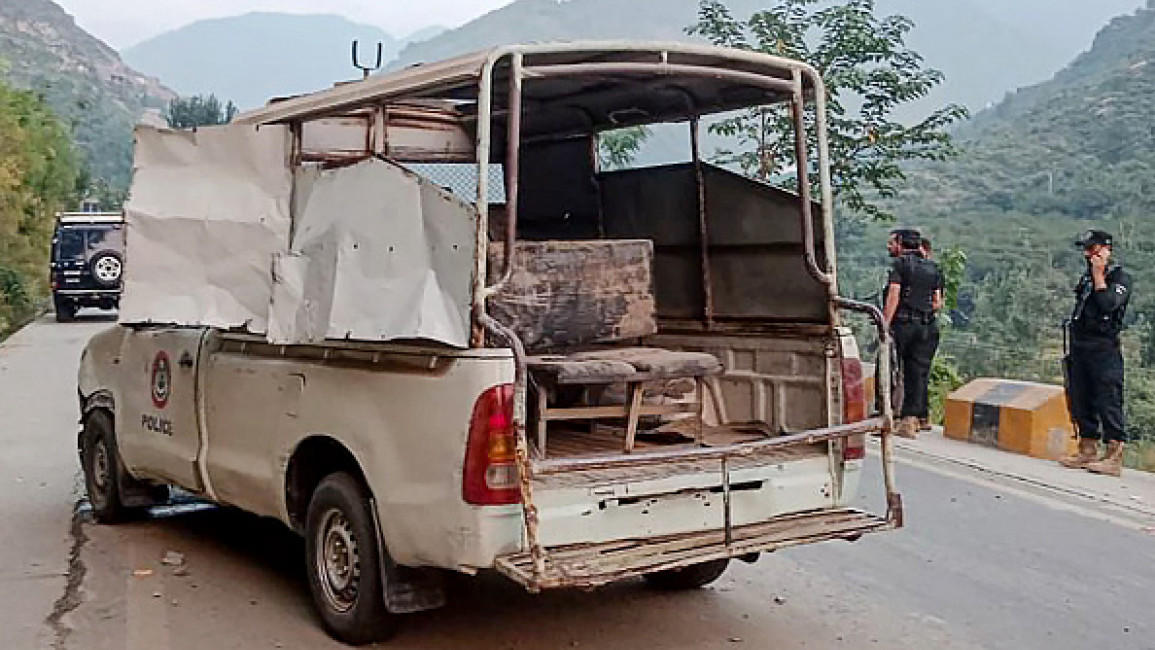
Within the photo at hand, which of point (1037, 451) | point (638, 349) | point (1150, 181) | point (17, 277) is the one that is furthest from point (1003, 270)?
point (638, 349)

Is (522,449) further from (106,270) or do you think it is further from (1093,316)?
(106,270)

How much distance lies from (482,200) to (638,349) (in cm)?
176

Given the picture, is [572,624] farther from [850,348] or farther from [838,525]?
[850,348]

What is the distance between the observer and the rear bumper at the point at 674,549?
4.67 metres

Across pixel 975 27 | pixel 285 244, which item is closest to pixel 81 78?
pixel 975 27

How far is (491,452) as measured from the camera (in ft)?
15.6

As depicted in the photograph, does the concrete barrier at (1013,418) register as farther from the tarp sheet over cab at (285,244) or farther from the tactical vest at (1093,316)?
the tarp sheet over cab at (285,244)

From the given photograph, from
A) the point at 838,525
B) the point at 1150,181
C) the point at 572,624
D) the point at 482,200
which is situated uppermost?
the point at 1150,181

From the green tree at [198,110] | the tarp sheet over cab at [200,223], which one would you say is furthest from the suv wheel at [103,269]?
the green tree at [198,110]

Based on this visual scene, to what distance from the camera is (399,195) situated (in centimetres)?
514

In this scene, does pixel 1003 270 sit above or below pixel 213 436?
above

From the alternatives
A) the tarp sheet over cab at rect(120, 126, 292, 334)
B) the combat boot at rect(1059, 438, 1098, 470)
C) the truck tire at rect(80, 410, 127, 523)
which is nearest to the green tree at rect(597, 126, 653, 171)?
the tarp sheet over cab at rect(120, 126, 292, 334)

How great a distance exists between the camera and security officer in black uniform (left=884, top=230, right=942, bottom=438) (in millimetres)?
11805

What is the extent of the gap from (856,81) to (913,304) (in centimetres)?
599
